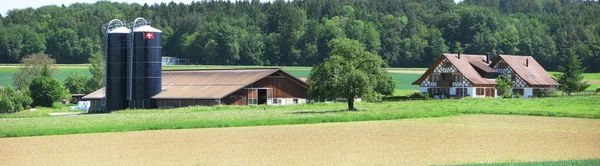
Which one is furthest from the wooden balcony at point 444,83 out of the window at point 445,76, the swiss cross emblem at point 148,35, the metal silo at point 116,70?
the metal silo at point 116,70

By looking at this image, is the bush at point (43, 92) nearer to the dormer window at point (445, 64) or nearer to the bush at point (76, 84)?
the bush at point (76, 84)

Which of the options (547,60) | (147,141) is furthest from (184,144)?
(547,60)

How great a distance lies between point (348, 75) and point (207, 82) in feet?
62.2

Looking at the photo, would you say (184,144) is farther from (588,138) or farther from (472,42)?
(472,42)

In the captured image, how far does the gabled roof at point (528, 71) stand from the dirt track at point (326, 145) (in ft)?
151

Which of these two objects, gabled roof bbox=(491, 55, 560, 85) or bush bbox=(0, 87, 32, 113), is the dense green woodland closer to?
gabled roof bbox=(491, 55, 560, 85)

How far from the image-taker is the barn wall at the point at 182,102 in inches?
2827

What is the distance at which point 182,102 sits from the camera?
73.5 metres

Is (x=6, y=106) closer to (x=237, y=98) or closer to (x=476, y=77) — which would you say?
(x=237, y=98)

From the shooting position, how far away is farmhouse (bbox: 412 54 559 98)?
295ft

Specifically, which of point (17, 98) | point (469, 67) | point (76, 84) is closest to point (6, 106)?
point (17, 98)

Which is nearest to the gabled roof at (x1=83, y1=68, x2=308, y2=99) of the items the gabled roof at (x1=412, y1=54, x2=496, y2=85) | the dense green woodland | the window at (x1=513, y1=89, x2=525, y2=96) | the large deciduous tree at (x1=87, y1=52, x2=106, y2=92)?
the large deciduous tree at (x1=87, y1=52, x2=106, y2=92)

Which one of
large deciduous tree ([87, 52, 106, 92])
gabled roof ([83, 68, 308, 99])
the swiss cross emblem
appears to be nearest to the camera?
gabled roof ([83, 68, 308, 99])

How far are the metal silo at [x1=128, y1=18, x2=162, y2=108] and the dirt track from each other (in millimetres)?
29583
